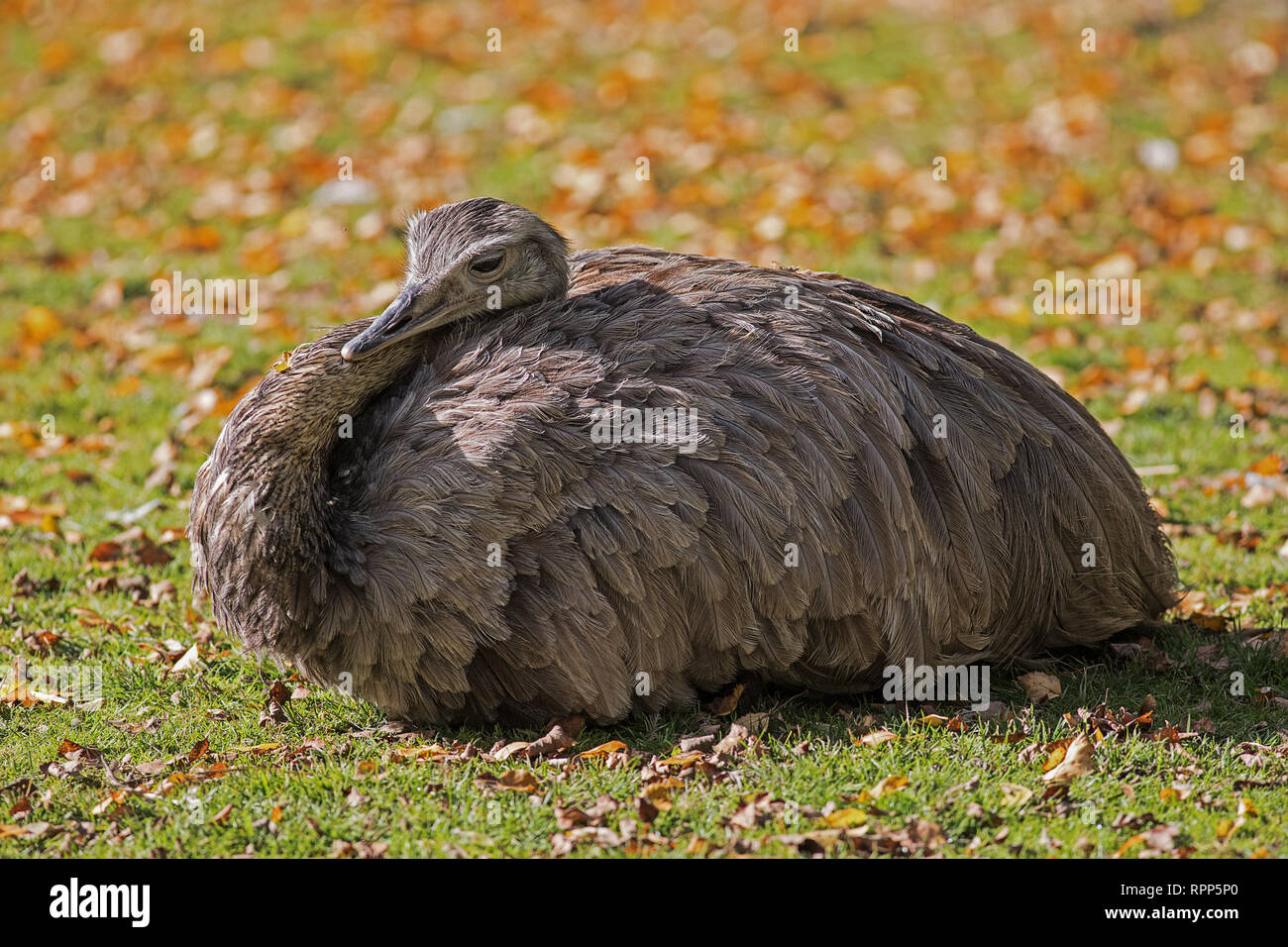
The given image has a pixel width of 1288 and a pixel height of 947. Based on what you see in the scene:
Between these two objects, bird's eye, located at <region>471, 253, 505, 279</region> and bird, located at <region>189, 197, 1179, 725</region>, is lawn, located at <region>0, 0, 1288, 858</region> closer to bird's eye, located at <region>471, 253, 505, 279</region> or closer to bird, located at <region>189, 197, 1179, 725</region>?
bird, located at <region>189, 197, 1179, 725</region>

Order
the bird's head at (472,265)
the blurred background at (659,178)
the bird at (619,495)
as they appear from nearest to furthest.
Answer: the bird at (619,495) < the bird's head at (472,265) < the blurred background at (659,178)

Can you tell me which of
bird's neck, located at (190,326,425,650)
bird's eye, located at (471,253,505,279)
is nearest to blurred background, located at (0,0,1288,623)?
bird's eye, located at (471,253,505,279)

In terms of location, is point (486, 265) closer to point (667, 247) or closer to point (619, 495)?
point (619, 495)

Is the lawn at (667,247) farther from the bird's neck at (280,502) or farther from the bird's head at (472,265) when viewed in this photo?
the bird's head at (472,265)

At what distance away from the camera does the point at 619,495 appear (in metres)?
5.53

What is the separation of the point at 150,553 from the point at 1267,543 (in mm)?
5558

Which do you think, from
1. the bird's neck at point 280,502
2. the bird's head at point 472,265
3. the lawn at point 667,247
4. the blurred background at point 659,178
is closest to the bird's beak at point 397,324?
the bird's head at point 472,265

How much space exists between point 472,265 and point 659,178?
7.05 metres

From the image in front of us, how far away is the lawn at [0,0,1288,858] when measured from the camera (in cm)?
531

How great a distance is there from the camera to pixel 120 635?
680 cm

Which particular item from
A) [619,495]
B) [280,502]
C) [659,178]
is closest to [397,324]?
[280,502]

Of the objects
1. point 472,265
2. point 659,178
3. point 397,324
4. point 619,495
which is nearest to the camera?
point 619,495

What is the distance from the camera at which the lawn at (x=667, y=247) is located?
5309mm

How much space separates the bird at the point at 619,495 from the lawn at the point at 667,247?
322mm
